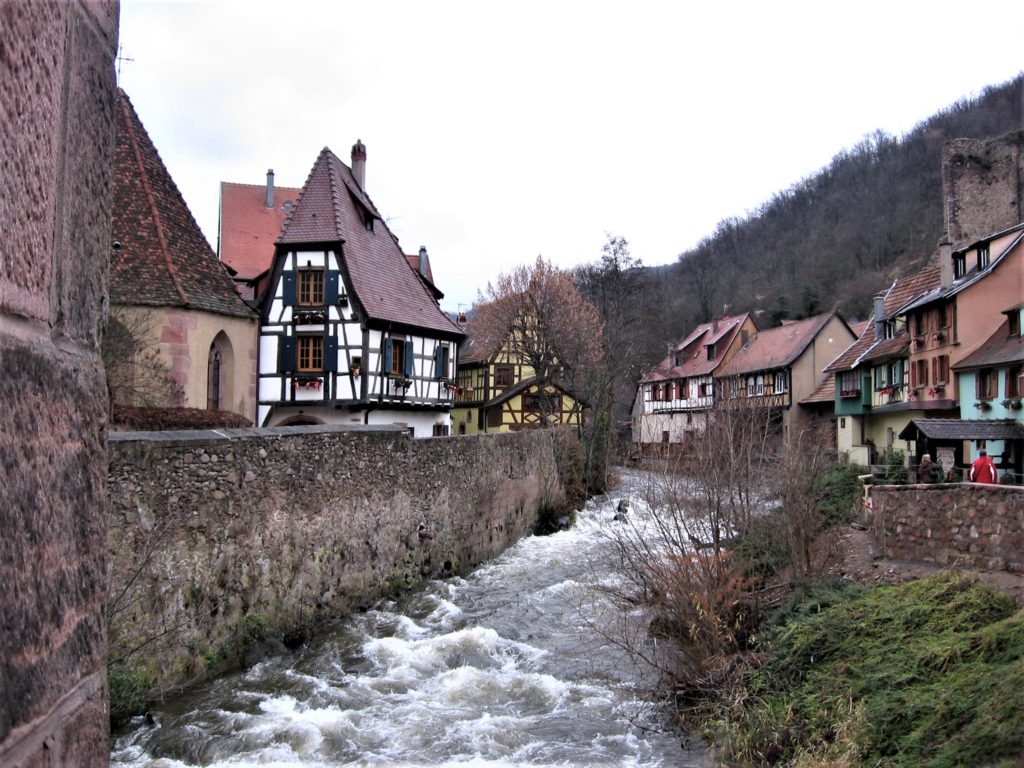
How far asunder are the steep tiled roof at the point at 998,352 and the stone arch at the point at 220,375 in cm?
2134

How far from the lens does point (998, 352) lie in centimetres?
2497

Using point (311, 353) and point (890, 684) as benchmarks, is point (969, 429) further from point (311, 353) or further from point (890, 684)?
point (311, 353)

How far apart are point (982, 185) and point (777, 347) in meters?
14.5

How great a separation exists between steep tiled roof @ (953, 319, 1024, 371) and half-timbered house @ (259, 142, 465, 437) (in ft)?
55.2

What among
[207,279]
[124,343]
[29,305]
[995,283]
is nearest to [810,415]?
[995,283]

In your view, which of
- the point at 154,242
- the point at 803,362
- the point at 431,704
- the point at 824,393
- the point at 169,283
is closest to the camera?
the point at 431,704

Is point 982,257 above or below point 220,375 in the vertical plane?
above

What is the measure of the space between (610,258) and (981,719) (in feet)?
142

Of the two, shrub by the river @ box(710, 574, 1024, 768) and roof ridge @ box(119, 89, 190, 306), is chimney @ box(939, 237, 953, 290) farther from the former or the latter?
roof ridge @ box(119, 89, 190, 306)

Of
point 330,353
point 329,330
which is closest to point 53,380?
point 330,353

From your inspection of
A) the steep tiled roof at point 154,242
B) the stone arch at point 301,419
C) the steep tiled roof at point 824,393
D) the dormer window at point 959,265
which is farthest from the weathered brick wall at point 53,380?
the steep tiled roof at point 824,393

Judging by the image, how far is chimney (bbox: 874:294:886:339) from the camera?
35.3m

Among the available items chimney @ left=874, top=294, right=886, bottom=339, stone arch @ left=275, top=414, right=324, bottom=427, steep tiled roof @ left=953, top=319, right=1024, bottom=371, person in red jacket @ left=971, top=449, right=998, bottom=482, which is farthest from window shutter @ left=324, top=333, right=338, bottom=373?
chimney @ left=874, top=294, right=886, bottom=339

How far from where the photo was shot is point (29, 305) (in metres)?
1.04
